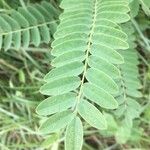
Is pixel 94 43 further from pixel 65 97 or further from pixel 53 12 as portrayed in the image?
pixel 53 12

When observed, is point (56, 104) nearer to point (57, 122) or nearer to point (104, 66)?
point (57, 122)

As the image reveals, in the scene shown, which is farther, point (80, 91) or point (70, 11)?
point (70, 11)

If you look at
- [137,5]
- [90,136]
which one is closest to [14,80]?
[90,136]

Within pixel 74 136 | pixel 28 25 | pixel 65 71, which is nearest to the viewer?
pixel 74 136

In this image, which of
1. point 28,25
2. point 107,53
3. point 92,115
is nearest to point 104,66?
point 107,53

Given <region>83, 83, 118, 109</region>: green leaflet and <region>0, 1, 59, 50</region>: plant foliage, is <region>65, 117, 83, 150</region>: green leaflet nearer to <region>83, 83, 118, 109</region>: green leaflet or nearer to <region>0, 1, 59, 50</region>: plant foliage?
<region>83, 83, 118, 109</region>: green leaflet

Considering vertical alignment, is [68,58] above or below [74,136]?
above

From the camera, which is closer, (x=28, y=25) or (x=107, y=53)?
(x=107, y=53)
